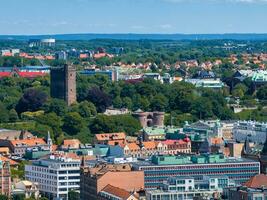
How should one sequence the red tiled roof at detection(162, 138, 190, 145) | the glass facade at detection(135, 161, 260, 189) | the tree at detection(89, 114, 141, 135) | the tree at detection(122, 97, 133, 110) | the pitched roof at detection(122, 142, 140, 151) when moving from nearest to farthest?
the glass facade at detection(135, 161, 260, 189) < the pitched roof at detection(122, 142, 140, 151) < the red tiled roof at detection(162, 138, 190, 145) < the tree at detection(89, 114, 141, 135) < the tree at detection(122, 97, 133, 110)

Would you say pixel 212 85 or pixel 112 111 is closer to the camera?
pixel 112 111

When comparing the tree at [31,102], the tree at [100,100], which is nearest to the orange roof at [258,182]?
the tree at [31,102]

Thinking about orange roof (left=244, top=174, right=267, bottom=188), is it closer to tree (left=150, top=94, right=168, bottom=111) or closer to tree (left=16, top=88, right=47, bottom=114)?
tree (left=150, top=94, right=168, bottom=111)

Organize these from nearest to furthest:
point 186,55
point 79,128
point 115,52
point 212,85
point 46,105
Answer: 1. point 79,128
2. point 46,105
3. point 212,85
4. point 186,55
5. point 115,52

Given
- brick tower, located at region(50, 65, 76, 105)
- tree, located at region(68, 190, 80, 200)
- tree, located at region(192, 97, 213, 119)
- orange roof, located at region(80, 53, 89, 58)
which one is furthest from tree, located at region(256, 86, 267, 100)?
orange roof, located at region(80, 53, 89, 58)

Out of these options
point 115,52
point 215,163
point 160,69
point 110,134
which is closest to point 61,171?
point 215,163

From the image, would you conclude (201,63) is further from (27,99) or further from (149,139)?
(149,139)
